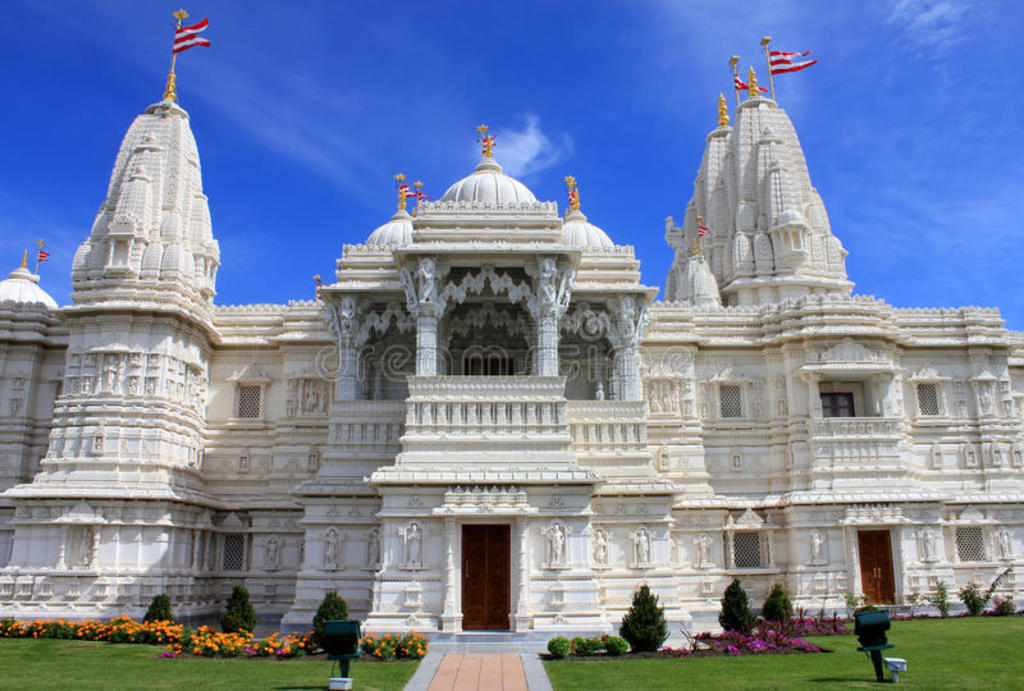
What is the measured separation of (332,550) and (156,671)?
8.55 m

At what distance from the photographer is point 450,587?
2155cm

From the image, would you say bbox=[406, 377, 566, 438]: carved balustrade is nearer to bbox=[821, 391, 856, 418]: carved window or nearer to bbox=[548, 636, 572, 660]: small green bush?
bbox=[548, 636, 572, 660]: small green bush

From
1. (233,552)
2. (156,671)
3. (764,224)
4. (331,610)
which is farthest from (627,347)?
(156,671)

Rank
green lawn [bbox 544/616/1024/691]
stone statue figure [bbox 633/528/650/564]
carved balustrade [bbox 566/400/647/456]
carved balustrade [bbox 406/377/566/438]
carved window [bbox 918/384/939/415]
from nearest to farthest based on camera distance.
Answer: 1. green lawn [bbox 544/616/1024/691]
2. carved balustrade [bbox 406/377/566/438]
3. stone statue figure [bbox 633/528/650/564]
4. carved balustrade [bbox 566/400/647/456]
5. carved window [bbox 918/384/939/415]

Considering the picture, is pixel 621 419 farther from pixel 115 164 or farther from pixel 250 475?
pixel 115 164

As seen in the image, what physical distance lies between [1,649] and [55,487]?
6.16m

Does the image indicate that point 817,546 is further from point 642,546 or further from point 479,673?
point 479,673

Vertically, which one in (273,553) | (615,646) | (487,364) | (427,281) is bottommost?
(615,646)

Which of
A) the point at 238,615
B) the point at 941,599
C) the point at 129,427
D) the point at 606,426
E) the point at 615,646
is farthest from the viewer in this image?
the point at 129,427

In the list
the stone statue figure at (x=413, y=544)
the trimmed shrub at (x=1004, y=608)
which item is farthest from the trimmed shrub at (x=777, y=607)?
the stone statue figure at (x=413, y=544)

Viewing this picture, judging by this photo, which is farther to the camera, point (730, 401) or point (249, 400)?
point (730, 401)

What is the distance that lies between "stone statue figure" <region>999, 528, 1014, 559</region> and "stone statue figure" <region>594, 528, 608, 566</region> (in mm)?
14639

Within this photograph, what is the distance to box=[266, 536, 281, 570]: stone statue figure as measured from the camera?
94.5 ft

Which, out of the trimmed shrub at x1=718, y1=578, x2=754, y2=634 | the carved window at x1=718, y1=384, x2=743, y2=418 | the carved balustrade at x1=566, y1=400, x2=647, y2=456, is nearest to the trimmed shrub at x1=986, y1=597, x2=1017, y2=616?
the carved window at x1=718, y1=384, x2=743, y2=418
